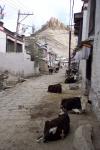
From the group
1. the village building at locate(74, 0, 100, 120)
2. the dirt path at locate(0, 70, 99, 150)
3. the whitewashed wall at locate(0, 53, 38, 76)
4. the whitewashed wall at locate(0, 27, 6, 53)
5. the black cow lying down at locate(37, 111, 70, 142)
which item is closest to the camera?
the dirt path at locate(0, 70, 99, 150)

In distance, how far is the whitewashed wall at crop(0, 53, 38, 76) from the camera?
36150mm

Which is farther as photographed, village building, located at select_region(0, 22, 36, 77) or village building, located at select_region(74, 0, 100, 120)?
village building, located at select_region(0, 22, 36, 77)

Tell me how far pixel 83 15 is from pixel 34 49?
27636 mm

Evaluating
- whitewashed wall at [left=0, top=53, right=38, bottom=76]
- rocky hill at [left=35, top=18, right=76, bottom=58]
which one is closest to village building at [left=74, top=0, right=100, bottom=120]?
whitewashed wall at [left=0, top=53, right=38, bottom=76]

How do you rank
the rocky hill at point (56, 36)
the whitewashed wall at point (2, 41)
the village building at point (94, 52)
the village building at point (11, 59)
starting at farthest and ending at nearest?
the rocky hill at point (56, 36) → the whitewashed wall at point (2, 41) → the village building at point (11, 59) → the village building at point (94, 52)

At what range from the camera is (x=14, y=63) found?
3784 cm

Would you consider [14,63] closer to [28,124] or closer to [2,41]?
[2,41]

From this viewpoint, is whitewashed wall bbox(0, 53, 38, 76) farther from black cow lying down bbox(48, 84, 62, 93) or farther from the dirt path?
the dirt path

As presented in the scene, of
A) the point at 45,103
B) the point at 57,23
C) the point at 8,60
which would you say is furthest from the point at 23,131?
the point at 57,23

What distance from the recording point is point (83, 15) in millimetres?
24734

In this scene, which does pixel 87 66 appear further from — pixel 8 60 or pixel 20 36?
pixel 20 36

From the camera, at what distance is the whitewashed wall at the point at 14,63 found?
119 ft

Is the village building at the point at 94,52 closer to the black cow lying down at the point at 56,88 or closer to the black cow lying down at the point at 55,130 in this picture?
the black cow lying down at the point at 55,130

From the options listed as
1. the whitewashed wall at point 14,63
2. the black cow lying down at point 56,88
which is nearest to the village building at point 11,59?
Result: the whitewashed wall at point 14,63
